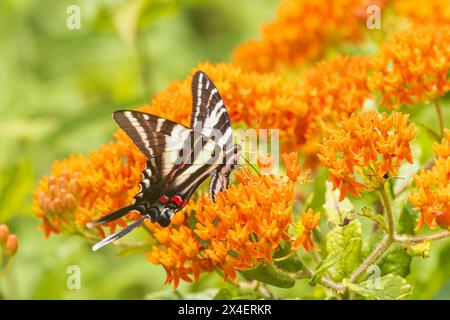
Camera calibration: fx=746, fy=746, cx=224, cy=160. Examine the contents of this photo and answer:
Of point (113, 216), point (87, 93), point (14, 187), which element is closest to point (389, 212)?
point (113, 216)

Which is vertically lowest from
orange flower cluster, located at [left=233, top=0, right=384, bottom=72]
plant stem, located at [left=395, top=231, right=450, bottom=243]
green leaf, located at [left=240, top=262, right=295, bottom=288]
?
green leaf, located at [left=240, top=262, right=295, bottom=288]

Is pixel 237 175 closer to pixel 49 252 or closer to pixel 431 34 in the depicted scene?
pixel 431 34

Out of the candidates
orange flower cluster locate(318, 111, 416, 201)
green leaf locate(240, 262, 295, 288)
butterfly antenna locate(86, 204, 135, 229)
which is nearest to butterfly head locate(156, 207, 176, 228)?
butterfly antenna locate(86, 204, 135, 229)

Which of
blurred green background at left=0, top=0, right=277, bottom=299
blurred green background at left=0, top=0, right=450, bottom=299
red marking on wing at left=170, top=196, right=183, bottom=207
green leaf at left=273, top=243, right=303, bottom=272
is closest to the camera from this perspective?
green leaf at left=273, top=243, right=303, bottom=272

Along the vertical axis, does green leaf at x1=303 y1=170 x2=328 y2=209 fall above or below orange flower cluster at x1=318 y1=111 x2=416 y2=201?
below

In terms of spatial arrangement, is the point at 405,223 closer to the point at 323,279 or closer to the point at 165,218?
the point at 323,279

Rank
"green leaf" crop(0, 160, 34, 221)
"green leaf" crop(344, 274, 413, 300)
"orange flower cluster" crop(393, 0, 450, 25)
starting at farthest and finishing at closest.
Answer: "orange flower cluster" crop(393, 0, 450, 25), "green leaf" crop(0, 160, 34, 221), "green leaf" crop(344, 274, 413, 300)

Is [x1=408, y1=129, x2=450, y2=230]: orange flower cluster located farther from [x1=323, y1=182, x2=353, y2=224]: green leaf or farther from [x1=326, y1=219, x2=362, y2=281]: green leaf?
[x1=323, y1=182, x2=353, y2=224]: green leaf
